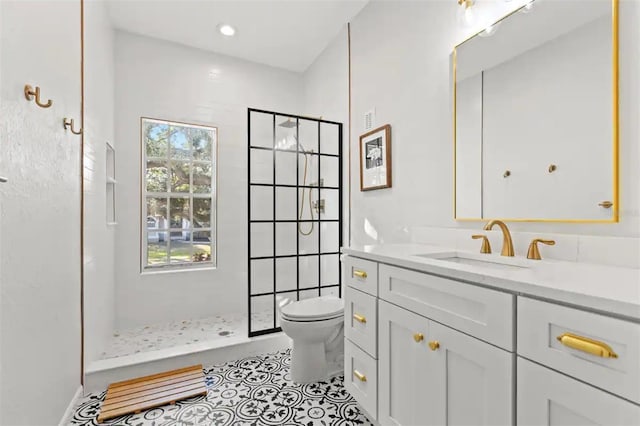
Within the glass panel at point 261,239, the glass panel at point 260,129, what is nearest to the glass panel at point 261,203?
the glass panel at point 261,239

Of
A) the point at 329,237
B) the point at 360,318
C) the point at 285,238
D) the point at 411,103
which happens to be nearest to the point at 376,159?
the point at 411,103

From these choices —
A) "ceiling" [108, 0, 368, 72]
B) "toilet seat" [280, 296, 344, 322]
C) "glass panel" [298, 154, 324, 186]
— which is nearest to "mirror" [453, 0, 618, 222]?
"toilet seat" [280, 296, 344, 322]

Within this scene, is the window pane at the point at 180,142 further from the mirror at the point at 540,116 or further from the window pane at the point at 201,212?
the mirror at the point at 540,116

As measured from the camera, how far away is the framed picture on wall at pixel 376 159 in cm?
217

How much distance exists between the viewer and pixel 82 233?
1.85m

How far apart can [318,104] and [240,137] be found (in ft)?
3.04

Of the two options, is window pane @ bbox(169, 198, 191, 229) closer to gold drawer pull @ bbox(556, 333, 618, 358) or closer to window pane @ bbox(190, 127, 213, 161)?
window pane @ bbox(190, 127, 213, 161)

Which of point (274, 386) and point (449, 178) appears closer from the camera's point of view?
point (449, 178)

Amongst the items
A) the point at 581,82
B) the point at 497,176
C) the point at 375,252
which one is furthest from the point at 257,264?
the point at 581,82

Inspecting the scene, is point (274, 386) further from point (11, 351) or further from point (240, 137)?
point (240, 137)

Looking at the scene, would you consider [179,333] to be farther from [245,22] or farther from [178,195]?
[245,22]

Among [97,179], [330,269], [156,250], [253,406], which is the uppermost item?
[97,179]

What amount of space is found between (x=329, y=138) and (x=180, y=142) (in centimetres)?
156

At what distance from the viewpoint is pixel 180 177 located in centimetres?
313
